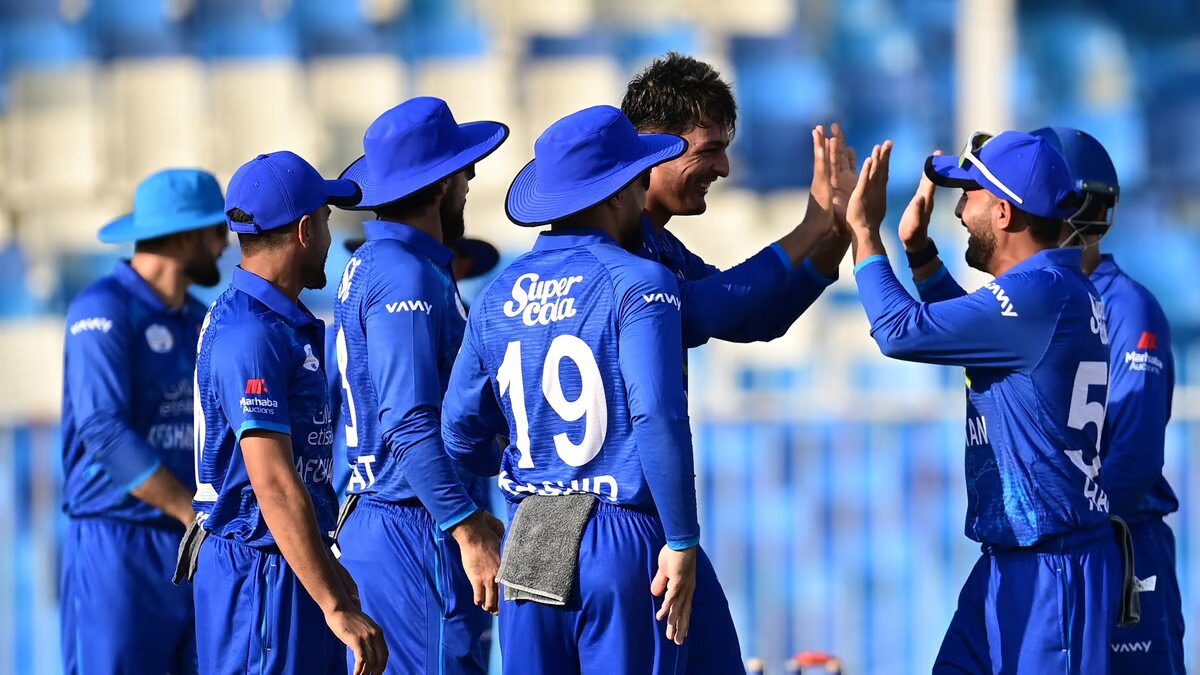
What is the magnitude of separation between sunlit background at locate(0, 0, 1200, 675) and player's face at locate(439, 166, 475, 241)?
6139 millimetres

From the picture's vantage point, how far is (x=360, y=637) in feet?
12.7

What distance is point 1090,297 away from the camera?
401 cm

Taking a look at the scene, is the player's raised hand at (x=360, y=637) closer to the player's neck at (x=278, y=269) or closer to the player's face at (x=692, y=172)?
the player's neck at (x=278, y=269)

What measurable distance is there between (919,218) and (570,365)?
1.10 m

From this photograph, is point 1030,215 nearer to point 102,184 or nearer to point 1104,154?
point 1104,154

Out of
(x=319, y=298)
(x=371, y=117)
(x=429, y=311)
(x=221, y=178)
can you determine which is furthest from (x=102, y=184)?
(x=429, y=311)

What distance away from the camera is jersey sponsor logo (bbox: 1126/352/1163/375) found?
15.6 ft

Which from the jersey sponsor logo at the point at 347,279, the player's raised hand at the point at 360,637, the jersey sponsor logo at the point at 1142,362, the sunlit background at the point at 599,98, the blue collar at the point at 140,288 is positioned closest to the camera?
the player's raised hand at the point at 360,637

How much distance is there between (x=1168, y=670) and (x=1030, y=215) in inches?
56.2

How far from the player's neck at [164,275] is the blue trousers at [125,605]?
0.75 m

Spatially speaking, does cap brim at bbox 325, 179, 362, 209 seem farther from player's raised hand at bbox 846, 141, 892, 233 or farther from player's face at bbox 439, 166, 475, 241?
player's raised hand at bbox 846, 141, 892, 233

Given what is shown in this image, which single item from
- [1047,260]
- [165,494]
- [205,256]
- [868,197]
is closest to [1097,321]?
[1047,260]

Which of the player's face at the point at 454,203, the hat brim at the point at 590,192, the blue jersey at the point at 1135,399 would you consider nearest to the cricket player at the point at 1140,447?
the blue jersey at the point at 1135,399

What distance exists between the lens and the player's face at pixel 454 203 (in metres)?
4.54
